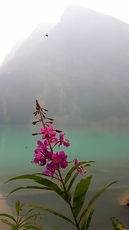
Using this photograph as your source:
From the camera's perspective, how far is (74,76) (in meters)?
137

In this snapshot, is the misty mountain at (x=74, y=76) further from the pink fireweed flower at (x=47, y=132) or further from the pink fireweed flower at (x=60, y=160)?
the pink fireweed flower at (x=60, y=160)

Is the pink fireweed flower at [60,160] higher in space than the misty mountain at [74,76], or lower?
lower

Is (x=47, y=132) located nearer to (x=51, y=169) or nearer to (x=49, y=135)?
(x=49, y=135)

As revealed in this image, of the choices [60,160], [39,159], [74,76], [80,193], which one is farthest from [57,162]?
[74,76]

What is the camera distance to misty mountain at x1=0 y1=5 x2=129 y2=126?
126 metres

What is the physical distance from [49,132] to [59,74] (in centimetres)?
13740

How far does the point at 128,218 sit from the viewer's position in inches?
312

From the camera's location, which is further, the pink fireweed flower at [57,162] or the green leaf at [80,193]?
the green leaf at [80,193]

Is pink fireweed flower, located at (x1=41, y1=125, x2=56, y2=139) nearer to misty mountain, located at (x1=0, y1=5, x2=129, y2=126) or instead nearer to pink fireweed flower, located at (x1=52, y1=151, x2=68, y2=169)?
pink fireweed flower, located at (x1=52, y1=151, x2=68, y2=169)

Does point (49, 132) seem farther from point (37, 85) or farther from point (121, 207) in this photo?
point (37, 85)

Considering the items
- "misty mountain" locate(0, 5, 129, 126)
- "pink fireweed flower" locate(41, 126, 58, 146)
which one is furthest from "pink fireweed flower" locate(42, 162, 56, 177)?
"misty mountain" locate(0, 5, 129, 126)

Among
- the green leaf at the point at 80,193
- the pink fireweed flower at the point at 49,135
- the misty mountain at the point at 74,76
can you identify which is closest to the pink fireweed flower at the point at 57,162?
the pink fireweed flower at the point at 49,135

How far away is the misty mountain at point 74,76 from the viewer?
12606 centimetres

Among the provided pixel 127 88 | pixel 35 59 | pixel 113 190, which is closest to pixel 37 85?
pixel 35 59
